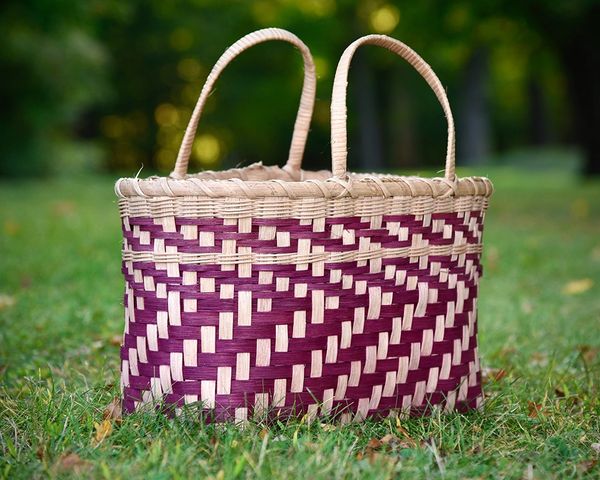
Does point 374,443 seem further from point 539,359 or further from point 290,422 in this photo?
point 539,359

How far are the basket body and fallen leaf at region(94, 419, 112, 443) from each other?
0.52 ft

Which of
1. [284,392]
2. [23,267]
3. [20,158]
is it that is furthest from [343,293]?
[20,158]

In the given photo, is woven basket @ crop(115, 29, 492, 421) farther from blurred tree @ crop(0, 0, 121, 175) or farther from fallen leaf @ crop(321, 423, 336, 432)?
blurred tree @ crop(0, 0, 121, 175)

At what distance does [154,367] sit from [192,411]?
0.16 metres

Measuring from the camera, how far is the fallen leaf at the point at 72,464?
5.72 feet

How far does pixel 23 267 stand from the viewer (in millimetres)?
4957

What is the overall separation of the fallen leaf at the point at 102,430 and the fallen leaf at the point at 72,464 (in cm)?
13

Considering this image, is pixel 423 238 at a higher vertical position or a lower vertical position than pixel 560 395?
higher

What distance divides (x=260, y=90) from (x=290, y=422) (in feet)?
86.4

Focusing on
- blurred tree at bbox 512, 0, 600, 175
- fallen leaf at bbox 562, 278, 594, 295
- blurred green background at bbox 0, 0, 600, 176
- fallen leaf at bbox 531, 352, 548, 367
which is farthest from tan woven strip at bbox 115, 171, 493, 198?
blurred green background at bbox 0, 0, 600, 176

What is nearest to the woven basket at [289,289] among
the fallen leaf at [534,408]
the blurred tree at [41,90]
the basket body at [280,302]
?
the basket body at [280,302]

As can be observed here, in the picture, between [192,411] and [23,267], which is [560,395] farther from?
[23,267]

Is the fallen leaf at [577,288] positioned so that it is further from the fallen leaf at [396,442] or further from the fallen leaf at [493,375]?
the fallen leaf at [396,442]

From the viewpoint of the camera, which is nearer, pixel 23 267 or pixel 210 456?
pixel 210 456
